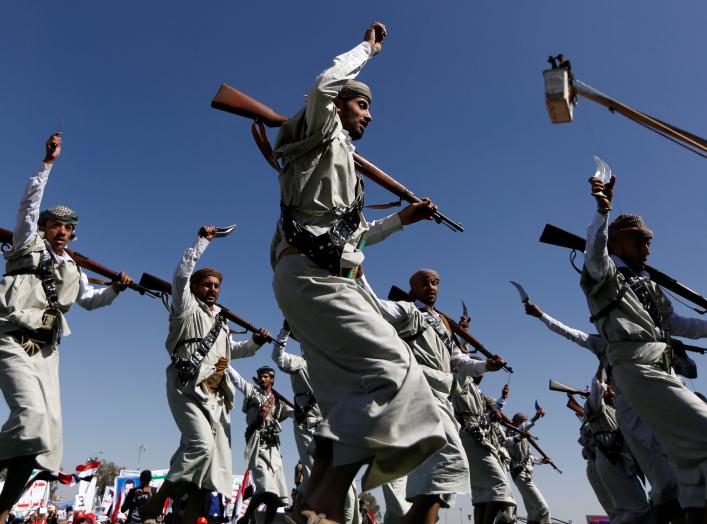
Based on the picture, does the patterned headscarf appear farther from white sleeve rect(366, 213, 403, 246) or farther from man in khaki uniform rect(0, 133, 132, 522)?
man in khaki uniform rect(0, 133, 132, 522)

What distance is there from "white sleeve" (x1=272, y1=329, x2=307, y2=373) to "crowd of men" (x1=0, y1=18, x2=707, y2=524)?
2.36 ft

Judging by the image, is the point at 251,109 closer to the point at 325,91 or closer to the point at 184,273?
the point at 325,91

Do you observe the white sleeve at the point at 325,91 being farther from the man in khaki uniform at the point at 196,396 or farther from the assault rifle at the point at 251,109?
the man in khaki uniform at the point at 196,396

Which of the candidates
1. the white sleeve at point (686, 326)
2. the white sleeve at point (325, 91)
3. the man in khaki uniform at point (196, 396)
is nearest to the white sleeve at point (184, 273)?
the man in khaki uniform at point (196, 396)

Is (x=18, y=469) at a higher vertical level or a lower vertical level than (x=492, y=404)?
lower

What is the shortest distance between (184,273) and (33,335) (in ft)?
6.11

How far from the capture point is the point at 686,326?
226 inches

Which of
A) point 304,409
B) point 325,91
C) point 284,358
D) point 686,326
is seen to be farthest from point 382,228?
point 304,409

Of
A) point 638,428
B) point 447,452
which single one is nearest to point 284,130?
point 447,452

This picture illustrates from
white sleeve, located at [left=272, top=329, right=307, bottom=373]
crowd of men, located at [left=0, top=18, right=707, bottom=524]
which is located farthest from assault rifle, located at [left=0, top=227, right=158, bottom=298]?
white sleeve, located at [left=272, top=329, right=307, bottom=373]

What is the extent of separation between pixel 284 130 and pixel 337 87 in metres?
0.39

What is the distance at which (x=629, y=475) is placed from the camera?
764cm

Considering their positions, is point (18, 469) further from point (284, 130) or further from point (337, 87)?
point (337, 87)

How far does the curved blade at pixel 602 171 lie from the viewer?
4.96 metres
